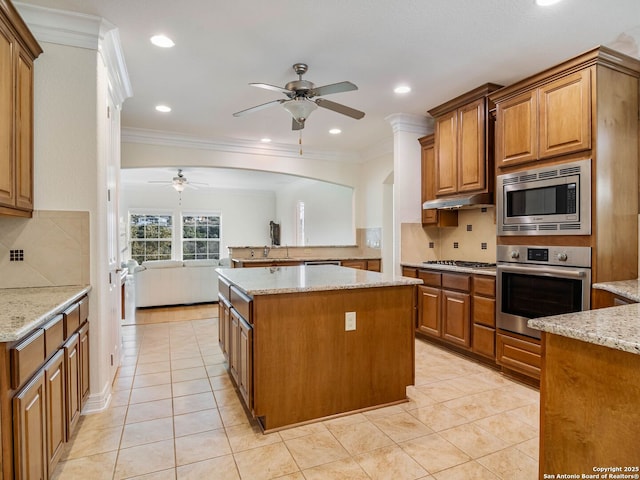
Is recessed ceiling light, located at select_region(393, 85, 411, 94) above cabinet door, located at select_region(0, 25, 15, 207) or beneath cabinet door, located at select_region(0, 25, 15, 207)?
→ above

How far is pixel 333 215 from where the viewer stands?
7773 millimetres

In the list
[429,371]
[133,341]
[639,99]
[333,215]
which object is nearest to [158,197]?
[333,215]

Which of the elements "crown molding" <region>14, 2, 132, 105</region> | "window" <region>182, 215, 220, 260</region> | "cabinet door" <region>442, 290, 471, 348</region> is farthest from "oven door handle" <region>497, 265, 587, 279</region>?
"window" <region>182, 215, 220, 260</region>

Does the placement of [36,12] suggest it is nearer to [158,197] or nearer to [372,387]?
[372,387]

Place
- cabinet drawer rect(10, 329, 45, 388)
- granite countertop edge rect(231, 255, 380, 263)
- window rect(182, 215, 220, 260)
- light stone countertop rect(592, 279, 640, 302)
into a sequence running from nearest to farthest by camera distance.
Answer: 1. cabinet drawer rect(10, 329, 45, 388)
2. light stone countertop rect(592, 279, 640, 302)
3. granite countertop edge rect(231, 255, 380, 263)
4. window rect(182, 215, 220, 260)

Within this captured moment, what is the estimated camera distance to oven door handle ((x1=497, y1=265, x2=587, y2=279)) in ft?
8.52

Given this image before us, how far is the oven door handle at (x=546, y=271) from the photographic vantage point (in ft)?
8.52

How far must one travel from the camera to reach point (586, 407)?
1142 millimetres

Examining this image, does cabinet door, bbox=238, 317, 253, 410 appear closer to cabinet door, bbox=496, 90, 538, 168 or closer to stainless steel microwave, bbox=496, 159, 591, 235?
stainless steel microwave, bbox=496, 159, 591, 235

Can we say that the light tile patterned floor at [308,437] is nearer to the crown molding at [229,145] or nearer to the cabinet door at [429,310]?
the cabinet door at [429,310]

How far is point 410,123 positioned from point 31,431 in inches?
169

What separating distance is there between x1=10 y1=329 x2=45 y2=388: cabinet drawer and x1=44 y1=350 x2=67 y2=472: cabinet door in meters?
0.12

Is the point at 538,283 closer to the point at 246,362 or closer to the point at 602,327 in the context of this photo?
the point at 602,327

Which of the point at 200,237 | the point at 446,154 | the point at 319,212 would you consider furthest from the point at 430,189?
the point at 200,237
